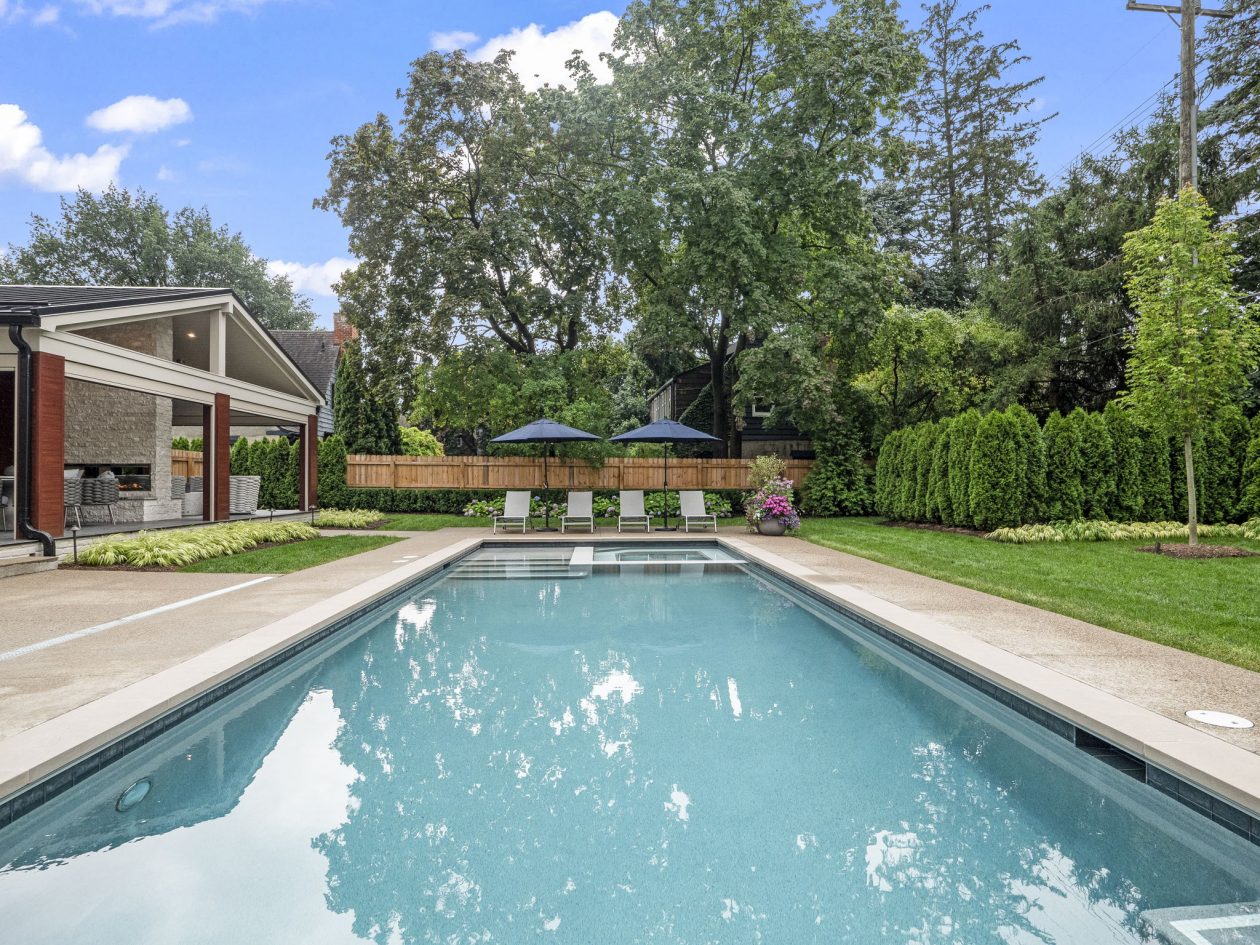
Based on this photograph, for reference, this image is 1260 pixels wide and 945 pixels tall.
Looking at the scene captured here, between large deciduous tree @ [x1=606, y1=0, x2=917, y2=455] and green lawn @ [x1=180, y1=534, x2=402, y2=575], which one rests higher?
large deciduous tree @ [x1=606, y1=0, x2=917, y2=455]

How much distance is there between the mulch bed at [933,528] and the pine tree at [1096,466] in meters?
1.86

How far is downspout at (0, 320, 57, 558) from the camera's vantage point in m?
8.51

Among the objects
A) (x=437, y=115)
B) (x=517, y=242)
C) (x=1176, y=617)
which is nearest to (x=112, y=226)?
Result: (x=437, y=115)

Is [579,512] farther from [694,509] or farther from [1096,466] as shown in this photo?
[1096,466]

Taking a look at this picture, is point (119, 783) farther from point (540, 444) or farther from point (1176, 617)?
point (540, 444)

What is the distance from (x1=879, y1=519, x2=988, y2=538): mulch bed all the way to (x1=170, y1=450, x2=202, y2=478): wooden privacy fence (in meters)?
18.0

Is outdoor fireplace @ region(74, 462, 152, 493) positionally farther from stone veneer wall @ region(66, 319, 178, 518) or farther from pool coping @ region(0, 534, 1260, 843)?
pool coping @ region(0, 534, 1260, 843)

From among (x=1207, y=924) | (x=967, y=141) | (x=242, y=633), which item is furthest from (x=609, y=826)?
(x=967, y=141)

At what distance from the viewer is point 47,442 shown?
28.8 ft

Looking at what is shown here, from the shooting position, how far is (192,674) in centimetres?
412

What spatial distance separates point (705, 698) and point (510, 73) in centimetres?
1825

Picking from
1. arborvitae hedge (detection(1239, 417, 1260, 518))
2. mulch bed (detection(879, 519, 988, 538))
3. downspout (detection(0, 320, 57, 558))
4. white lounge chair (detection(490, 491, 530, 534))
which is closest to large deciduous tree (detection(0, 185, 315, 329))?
white lounge chair (detection(490, 491, 530, 534))

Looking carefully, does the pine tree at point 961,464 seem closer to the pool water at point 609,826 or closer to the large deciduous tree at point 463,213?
the pool water at point 609,826

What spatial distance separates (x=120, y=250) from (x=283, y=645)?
128 feet
